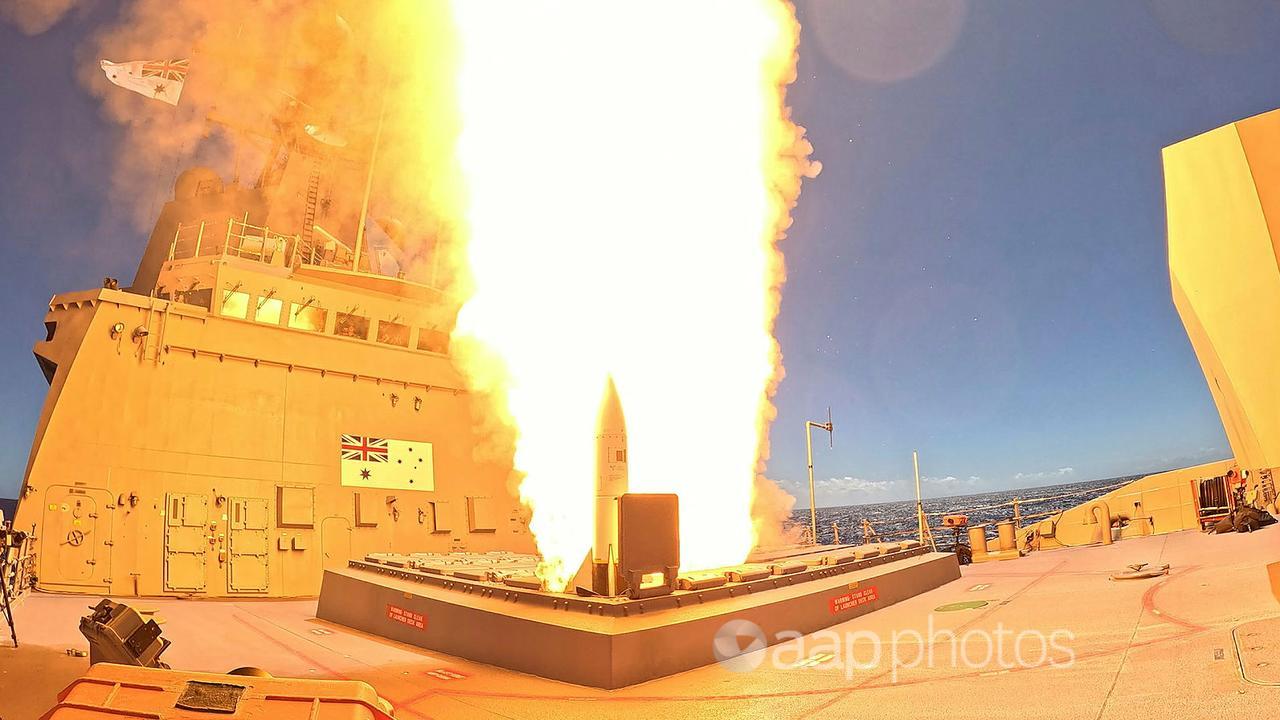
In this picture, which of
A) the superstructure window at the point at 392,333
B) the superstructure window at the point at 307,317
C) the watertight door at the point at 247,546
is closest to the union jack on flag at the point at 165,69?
the superstructure window at the point at 307,317

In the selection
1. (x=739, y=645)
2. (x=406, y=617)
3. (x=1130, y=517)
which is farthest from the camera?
(x=1130, y=517)

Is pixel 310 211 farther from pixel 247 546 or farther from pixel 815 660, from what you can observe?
pixel 815 660

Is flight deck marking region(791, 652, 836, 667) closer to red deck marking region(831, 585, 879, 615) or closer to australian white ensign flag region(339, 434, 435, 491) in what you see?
red deck marking region(831, 585, 879, 615)

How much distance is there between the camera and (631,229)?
13.3m

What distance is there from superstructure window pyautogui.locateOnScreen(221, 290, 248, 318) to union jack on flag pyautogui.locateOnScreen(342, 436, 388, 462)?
167 inches

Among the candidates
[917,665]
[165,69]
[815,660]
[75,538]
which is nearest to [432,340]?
[75,538]

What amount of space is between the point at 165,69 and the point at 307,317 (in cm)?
862

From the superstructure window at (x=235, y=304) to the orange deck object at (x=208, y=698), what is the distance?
56.5 ft

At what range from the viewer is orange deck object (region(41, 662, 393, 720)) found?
12.3 ft

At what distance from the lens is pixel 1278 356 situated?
1264 cm

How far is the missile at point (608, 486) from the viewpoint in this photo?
9352mm

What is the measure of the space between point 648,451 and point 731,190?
5431mm

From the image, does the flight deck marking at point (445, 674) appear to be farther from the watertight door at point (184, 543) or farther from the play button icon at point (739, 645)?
the watertight door at point (184, 543)

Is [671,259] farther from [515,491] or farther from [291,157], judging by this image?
[291,157]
